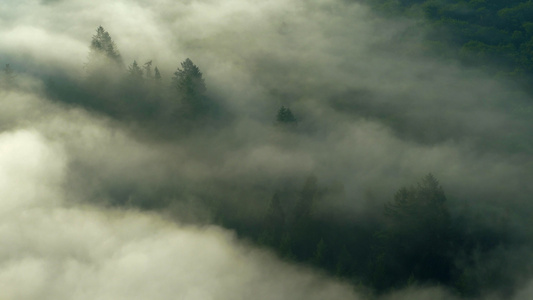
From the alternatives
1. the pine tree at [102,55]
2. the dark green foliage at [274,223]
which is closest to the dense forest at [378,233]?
the dark green foliage at [274,223]

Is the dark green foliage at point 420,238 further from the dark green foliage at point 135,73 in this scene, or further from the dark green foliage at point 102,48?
the dark green foliage at point 102,48

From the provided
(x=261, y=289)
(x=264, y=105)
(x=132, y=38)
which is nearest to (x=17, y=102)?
(x=132, y=38)

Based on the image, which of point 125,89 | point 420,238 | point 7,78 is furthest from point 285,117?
point 7,78

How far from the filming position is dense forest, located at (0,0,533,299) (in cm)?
5922

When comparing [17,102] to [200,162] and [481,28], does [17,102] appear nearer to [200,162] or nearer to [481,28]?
[200,162]

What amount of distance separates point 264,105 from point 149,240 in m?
37.7

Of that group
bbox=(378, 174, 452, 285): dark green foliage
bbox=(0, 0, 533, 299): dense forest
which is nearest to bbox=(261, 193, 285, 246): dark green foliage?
bbox=(0, 0, 533, 299): dense forest

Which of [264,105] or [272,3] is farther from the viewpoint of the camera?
[272,3]

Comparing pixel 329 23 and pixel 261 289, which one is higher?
pixel 329 23

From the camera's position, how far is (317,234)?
216 ft

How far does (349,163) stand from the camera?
81250 mm

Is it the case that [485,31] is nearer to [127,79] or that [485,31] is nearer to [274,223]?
[274,223]

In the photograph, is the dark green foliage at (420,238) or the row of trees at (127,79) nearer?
the dark green foliage at (420,238)

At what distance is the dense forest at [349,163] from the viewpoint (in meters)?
59.2
